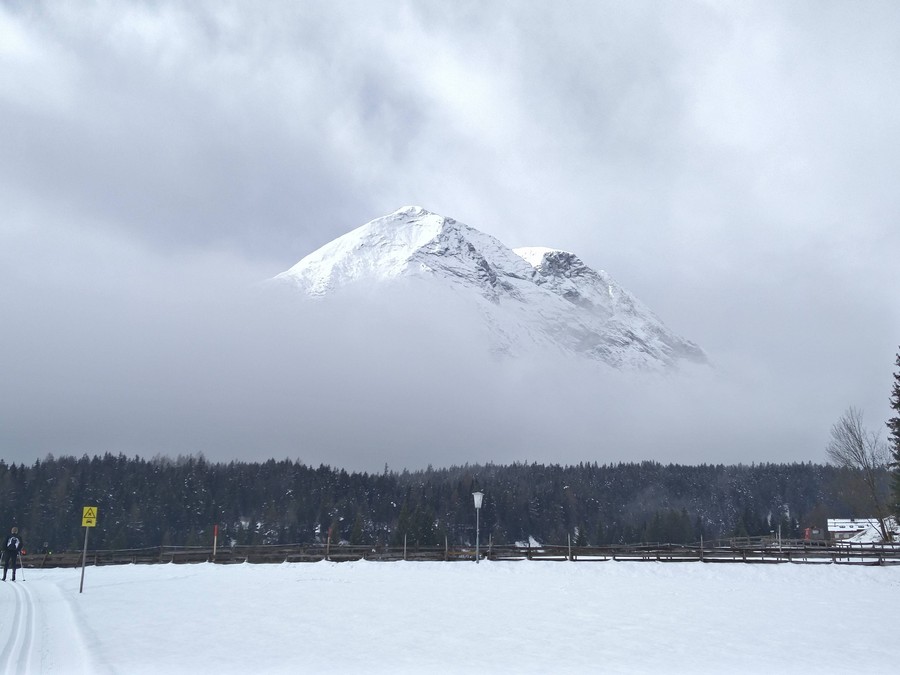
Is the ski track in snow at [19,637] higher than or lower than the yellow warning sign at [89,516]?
lower

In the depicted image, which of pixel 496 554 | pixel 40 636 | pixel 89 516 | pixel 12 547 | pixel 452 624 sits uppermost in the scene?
pixel 89 516

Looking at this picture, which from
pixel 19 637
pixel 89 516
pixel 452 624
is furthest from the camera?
pixel 89 516

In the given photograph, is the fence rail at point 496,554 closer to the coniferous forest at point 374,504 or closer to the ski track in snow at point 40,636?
the ski track in snow at point 40,636

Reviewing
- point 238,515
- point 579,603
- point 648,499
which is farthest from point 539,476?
point 579,603

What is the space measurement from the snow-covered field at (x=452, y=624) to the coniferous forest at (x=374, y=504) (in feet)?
161

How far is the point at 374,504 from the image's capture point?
13662 centimetres

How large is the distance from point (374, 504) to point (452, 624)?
120 metres

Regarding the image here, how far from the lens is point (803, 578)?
117 ft

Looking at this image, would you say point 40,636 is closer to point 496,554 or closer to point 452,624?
point 452,624

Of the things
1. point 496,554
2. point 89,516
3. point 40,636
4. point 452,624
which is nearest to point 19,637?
point 40,636

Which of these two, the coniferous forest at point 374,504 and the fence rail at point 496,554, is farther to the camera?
the coniferous forest at point 374,504

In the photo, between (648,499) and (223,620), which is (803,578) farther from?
(648,499)

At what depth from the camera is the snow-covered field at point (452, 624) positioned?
49.8ft

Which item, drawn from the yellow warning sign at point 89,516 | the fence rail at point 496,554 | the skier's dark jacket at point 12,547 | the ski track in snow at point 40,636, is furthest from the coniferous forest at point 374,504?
the ski track in snow at point 40,636
